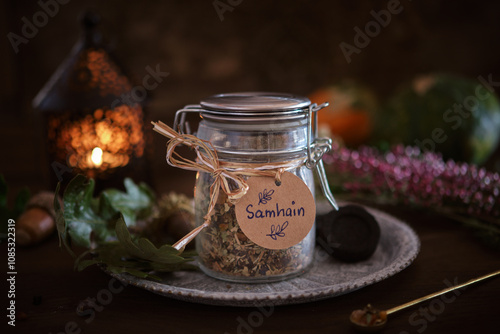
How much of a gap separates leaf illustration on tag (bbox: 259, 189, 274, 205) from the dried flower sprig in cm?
37

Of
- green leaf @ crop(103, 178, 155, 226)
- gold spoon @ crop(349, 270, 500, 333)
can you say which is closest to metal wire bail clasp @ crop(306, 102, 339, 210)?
gold spoon @ crop(349, 270, 500, 333)

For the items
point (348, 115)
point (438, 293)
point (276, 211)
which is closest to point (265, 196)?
point (276, 211)

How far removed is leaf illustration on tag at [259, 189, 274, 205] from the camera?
2.04 ft

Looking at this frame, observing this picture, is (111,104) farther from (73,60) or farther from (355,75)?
(355,75)

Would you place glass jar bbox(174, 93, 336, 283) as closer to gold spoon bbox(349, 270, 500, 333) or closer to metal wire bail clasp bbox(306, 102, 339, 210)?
metal wire bail clasp bbox(306, 102, 339, 210)

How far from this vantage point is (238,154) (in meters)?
0.62

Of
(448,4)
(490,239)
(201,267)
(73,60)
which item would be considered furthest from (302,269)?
(448,4)

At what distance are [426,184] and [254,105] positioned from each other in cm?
43

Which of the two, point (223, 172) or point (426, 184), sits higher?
point (223, 172)

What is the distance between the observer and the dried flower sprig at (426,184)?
812mm

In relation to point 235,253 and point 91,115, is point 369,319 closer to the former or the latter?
point 235,253

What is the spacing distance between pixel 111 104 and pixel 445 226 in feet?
2.30

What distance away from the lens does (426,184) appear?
85cm

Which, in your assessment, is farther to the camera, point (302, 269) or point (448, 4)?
point (448, 4)
